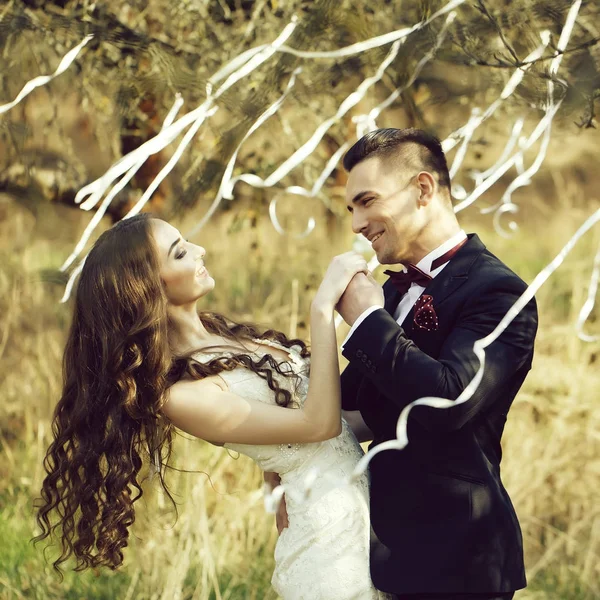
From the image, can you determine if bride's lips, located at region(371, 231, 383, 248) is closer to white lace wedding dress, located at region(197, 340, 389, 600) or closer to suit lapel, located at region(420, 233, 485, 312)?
suit lapel, located at region(420, 233, 485, 312)

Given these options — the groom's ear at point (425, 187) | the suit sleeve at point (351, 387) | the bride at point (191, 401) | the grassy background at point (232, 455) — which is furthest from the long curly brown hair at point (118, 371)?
the grassy background at point (232, 455)

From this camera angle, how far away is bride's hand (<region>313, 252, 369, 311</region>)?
2.46 meters

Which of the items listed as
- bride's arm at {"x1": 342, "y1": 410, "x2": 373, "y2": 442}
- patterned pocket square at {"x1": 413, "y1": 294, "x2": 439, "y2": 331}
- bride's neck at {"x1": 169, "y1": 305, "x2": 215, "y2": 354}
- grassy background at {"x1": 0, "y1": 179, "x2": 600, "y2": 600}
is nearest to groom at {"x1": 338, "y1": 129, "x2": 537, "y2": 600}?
patterned pocket square at {"x1": 413, "y1": 294, "x2": 439, "y2": 331}

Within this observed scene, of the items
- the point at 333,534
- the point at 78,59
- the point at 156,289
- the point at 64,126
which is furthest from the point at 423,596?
the point at 64,126

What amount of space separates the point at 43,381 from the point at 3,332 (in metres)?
0.48

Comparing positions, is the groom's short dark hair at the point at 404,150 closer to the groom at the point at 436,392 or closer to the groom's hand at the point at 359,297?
the groom at the point at 436,392

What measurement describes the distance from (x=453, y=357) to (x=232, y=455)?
2.71 m

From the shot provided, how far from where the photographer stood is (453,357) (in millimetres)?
2270

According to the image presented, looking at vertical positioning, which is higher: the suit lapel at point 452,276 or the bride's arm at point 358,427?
the suit lapel at point 452,276

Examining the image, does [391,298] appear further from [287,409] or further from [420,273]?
[287,409]

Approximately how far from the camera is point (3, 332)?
5.60m

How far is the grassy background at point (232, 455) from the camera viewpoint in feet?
15.2

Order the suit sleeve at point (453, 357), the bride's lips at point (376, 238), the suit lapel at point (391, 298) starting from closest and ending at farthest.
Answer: the suit sleeve at point (453, 357)
the bride's lips at point (376, 238)
the suit lapel at point (391, 298)

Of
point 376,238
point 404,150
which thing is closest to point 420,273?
point 376,238
